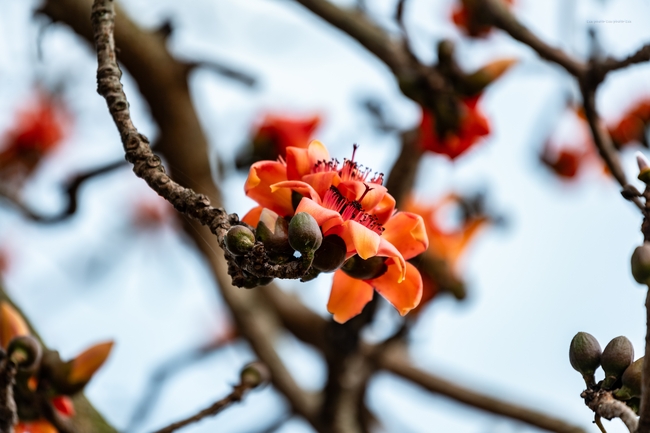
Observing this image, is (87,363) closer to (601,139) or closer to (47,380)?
(47,380)

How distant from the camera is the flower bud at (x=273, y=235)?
82cm

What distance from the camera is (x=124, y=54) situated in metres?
2.20

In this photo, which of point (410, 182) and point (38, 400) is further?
point (410, 182)

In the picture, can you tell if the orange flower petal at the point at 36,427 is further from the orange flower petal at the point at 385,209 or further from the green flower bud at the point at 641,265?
the green flower bud at the point at 641,265

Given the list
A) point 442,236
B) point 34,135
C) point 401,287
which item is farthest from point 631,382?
point 34,135

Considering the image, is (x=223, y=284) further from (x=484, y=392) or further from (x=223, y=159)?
(x=484, y=392)

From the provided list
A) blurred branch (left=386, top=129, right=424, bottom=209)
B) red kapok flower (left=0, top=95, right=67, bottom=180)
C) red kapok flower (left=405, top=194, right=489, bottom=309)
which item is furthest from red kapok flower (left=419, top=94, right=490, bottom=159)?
red kapok flower (left=0, top=95, right=67, bottom=180)

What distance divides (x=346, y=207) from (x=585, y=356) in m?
0.33

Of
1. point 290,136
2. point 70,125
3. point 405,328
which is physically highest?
point 70,125

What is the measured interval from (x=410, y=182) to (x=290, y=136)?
1.49ft

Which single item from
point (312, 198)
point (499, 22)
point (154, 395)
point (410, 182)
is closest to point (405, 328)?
point (410, 182)

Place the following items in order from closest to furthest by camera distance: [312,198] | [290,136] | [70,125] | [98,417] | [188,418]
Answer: [312,198]
[188,418]
[98,417]
[290,136]
[70,125]

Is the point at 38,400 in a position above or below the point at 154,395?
below

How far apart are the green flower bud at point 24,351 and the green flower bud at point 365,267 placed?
0.52 meters
